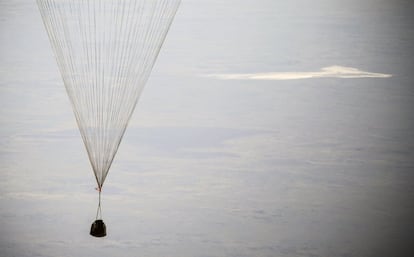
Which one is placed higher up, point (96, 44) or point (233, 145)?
point (96, 44)

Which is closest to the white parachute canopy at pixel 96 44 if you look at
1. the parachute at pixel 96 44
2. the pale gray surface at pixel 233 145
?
the parachute at pixel 96 44

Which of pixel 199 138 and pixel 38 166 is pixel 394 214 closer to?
pixel 199 138

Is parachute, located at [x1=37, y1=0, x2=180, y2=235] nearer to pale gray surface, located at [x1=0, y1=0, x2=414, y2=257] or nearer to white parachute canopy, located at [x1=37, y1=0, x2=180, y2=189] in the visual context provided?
white parachute canopy, located at [x1=37, y1=0, x2=180, y2=189]

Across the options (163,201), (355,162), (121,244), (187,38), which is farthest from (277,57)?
(121,244)

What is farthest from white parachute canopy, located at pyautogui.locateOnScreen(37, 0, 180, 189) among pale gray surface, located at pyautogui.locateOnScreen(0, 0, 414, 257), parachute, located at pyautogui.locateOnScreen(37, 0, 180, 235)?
pale gray surface, located at pyautogui.locateOnScreen(0, 0, 414, 257)

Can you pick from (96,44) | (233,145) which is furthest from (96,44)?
(233,145)

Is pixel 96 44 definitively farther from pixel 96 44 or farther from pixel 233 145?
pixel 233 145

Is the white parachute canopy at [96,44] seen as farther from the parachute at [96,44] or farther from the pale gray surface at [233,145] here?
the pale gray surface at [233,145]

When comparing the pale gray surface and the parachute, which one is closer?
the pale gray surface
